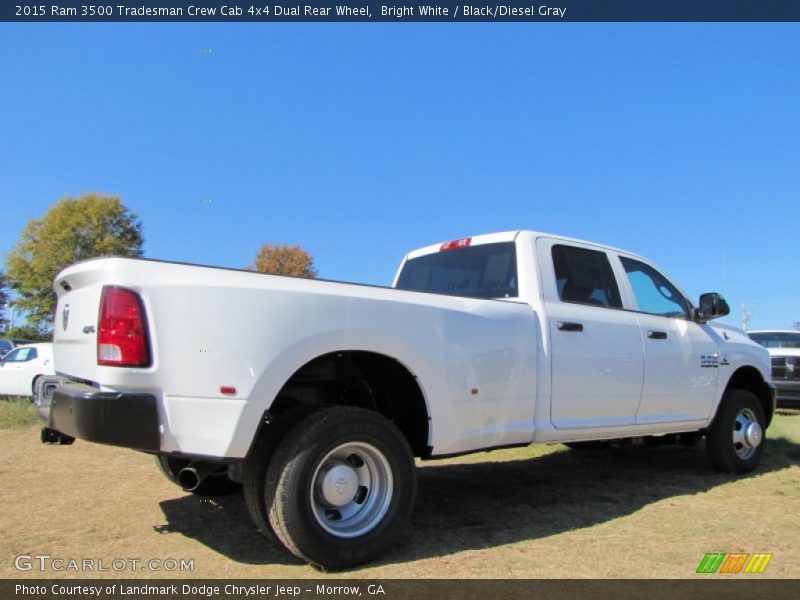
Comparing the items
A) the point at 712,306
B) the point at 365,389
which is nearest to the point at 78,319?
the point at 365,389

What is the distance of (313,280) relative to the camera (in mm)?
3432

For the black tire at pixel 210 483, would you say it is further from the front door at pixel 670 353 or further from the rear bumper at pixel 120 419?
the front door at pixel 670 353

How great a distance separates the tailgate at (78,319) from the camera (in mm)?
3268

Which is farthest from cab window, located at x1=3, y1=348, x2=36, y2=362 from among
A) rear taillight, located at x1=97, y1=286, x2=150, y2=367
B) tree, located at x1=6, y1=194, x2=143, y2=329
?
tree, located at x1=6, y1=194, x2=143, y2=329

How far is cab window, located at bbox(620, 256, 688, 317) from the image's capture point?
5594 millimetres

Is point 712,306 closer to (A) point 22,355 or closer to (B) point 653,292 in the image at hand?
(B) point 653,292

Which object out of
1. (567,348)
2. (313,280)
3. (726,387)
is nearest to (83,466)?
(313,280)

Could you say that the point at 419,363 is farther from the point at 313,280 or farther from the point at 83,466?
the point at 83,466

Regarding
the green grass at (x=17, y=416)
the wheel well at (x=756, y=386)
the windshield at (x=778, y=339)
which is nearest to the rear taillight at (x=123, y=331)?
the wheel well at (x=756, y=386)

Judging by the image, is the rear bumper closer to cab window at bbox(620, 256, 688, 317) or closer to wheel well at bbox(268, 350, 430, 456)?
wheel well at bbox(268, 350, 430, 456)

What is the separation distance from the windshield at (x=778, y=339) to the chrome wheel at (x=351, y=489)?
1109cm

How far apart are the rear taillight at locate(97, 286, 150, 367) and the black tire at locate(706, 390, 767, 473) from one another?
Answer: 205 inches

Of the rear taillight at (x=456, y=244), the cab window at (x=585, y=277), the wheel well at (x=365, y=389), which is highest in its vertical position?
the rear taillight at (x=456, y=244)

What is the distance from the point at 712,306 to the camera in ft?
19.1
